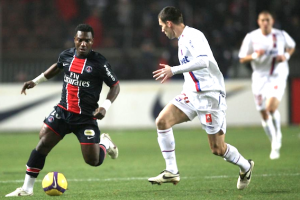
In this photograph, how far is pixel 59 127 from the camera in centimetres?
698

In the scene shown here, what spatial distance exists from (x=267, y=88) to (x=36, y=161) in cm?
534

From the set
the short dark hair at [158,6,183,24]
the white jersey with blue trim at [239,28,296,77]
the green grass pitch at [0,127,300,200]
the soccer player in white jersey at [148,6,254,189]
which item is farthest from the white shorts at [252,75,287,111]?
the short dark hair at [158,6,183,24]

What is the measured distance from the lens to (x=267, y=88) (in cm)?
1084

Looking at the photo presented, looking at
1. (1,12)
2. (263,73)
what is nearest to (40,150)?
(263,73)

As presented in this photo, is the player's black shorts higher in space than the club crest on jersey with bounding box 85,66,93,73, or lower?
lower

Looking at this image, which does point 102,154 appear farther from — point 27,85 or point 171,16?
point 171,16

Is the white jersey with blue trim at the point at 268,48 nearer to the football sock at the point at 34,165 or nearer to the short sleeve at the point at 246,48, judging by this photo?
the short sleeve at the point at 246,48

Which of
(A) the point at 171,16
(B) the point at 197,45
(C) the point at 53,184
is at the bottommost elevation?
(C) the point at 53,184

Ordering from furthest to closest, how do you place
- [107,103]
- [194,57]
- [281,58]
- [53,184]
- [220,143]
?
[281,58], [220,143], [107,103], [194,57], [53,184]

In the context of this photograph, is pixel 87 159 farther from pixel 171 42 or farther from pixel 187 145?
pixel 171 42

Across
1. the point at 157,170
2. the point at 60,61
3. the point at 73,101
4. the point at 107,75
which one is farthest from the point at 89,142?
the point at 157,170

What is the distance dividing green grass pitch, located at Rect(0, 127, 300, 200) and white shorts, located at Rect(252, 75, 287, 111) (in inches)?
38.6

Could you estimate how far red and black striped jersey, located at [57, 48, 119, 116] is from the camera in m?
7.02

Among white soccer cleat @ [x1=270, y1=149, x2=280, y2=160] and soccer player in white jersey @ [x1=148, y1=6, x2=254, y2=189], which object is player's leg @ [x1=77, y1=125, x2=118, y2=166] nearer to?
soccer player in white jersey @ [x1=148, y1=6, x2=254, y2=189]
